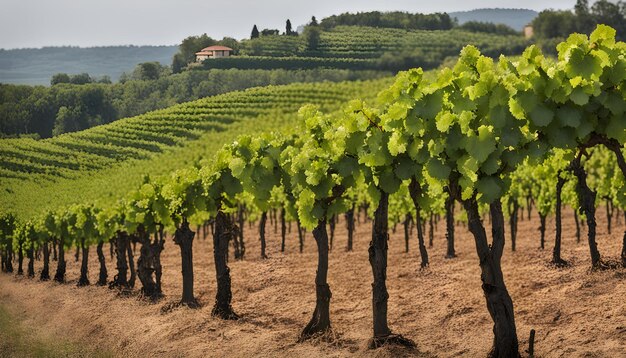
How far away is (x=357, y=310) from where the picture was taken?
1820 centimetres

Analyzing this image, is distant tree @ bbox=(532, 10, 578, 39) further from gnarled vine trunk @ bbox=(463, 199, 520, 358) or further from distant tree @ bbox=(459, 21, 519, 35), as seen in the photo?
gnarled vine trunk @ bbox=(463, 199, 520, 358)

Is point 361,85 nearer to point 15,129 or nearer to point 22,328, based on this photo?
point 15,129

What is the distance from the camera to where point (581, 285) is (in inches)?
647

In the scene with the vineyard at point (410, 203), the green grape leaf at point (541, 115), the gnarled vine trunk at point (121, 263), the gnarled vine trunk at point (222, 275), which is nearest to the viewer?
the green grape leaf at point (541, 115)

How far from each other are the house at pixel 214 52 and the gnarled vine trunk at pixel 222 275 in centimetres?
13791

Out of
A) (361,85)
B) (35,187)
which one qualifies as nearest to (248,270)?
(35,187)

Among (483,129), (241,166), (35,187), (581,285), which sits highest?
(483,129)

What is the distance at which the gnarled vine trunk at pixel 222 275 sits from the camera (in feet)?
61.0

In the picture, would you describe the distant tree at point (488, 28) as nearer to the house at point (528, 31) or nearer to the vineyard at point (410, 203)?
the house at point (528, 31)

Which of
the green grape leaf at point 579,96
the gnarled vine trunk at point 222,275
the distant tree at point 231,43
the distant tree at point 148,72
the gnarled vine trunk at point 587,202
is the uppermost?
the distant tree at point 231,43

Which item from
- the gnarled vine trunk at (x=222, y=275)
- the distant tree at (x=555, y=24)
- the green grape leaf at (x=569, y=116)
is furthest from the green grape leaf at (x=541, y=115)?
the distant tree at (x=555, y=24)

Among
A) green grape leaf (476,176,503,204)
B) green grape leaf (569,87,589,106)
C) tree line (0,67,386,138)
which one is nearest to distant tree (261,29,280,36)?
tree line (0,67,386,138)

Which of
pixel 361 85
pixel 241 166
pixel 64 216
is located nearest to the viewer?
pixel 241 166

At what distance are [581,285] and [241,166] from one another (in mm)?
8353
